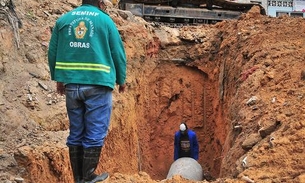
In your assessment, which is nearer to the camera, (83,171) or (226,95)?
(83,171)

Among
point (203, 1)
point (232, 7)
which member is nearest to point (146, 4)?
point (203, 1)

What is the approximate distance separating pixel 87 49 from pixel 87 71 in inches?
8.2

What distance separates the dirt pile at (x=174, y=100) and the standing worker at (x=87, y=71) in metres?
0.62

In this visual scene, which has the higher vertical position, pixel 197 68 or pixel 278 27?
pixel 278 27

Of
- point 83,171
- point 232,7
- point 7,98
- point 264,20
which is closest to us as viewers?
point 83,171

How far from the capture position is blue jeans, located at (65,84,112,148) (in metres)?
4.64

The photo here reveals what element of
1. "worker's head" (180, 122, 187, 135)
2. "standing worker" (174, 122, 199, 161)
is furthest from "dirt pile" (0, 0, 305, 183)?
"worker's head" (180, 122, 187, 135)

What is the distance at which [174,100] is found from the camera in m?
12.3

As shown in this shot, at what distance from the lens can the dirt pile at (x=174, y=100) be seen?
5.34 meters

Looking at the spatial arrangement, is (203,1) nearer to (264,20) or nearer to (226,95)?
(264,20)

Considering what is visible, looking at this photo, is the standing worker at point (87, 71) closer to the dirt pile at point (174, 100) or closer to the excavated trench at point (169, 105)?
the dirt pile at point (174, 100)

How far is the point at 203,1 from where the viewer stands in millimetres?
13898

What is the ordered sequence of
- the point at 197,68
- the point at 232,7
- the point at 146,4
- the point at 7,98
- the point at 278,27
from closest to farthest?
the point at 7,98 < the point at 278,27 < the point at 197,68 < the point at 146,4 < the point at 232,7

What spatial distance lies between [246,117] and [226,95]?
3.45m
